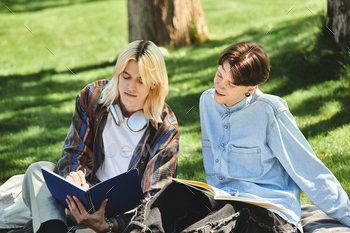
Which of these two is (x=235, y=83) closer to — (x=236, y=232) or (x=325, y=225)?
(x=236, y=232)

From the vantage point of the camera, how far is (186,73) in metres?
7.06

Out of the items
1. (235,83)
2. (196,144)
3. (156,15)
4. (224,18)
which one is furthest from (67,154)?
(224,18)

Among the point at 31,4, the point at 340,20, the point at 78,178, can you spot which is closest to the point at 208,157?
the point at 78,178

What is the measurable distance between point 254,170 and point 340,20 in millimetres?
3475

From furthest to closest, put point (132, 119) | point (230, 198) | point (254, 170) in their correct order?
point (132, 119) < point (254, 170) < point (230, 198)

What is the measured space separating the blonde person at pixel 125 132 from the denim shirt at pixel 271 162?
0.42m

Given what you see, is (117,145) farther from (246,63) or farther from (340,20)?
(340,20)

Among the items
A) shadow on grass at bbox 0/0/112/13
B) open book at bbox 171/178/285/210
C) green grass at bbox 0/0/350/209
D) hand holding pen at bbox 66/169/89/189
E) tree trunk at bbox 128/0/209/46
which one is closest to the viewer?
open book at bbox 171/178/285/210

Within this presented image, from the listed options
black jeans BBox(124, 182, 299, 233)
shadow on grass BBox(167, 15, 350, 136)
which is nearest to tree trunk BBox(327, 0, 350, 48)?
shadow on grass BBox(167, 15, 350, 136)

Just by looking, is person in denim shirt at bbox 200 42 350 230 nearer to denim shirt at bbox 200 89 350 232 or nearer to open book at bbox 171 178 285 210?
denim shirt at bbox 200 89 350 232

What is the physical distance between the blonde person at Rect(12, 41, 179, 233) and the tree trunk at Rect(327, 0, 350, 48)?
3.26m

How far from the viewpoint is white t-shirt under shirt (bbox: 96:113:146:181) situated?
3.06 m

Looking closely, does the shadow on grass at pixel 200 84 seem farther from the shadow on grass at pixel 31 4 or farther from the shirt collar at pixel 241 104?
the shadow on grass at pixel 31 4

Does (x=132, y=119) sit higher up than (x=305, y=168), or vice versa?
(x=132, y=119)
